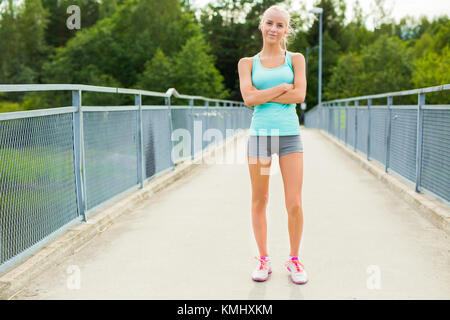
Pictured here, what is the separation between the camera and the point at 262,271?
385 cm

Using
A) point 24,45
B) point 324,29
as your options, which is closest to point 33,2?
point 24,45

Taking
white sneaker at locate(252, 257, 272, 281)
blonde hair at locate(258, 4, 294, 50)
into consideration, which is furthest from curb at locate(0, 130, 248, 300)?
blonde hair at locate(258, 4, 294, 50)

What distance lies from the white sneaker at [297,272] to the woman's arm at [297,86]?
1.13m

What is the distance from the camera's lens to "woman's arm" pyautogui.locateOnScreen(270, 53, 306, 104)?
3.61 meters

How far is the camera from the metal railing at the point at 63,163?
3855mm

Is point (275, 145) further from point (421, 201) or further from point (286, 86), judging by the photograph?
point (421, 201)

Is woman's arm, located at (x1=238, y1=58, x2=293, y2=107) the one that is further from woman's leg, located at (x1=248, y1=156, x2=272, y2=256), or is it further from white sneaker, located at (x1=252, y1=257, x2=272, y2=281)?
white sneaker, located at (x1=252, y1=257, x2=272, y2=281)

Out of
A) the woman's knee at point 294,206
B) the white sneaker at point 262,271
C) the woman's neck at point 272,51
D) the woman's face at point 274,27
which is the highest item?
the woman's face at point 274,27

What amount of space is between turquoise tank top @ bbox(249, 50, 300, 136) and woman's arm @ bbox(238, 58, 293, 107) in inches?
1.8

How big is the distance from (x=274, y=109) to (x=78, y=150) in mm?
2284

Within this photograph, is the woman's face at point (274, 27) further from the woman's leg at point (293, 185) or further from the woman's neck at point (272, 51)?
the woman's leg at point (293, 185)

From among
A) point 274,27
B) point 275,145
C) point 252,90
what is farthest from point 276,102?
point 274,27

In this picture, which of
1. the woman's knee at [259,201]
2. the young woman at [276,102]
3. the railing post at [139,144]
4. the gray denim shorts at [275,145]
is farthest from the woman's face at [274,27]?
the railing post at [139,144]
